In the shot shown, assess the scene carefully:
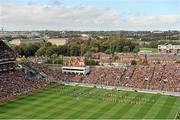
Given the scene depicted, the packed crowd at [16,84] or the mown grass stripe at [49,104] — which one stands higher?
the packed crowd at [16,84]

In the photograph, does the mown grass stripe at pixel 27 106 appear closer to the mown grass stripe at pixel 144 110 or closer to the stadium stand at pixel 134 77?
the mown grass stripe at pixel 144 110

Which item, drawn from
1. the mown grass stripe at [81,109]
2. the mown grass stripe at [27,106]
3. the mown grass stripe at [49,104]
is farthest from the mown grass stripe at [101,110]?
the mown grass stripe at [27,106]

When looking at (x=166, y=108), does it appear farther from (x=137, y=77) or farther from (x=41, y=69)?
(x=41, y=69)

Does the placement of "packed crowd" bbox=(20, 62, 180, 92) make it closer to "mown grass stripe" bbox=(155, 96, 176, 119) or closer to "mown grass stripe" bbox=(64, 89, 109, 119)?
"mown grass stripe" bbox=(155, 96, 176, 119)

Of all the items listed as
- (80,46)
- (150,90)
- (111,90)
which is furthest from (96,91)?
(80,46)

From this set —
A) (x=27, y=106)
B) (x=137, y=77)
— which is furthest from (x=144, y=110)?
(x=137, y=77)

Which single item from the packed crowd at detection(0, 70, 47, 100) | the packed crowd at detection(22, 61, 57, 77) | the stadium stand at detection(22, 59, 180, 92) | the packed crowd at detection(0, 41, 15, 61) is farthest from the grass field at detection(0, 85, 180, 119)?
the packed crowd at detection(0, 41, 15, 61)
